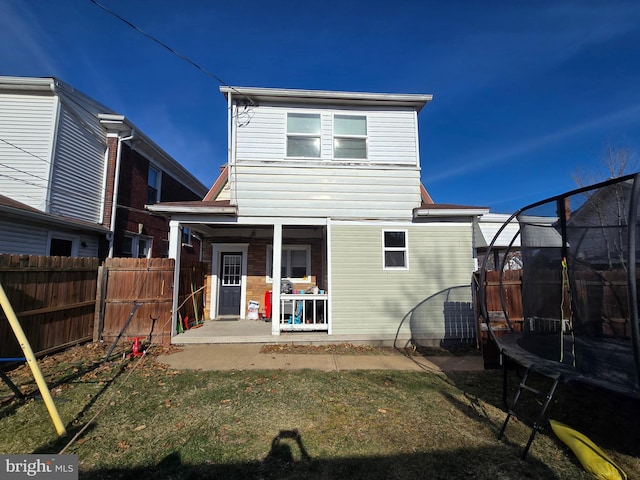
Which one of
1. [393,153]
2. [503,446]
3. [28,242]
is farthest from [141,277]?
[503,446]

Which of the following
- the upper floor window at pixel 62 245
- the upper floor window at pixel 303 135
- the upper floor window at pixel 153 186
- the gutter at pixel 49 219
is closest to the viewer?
the gutter at pixel 49 219

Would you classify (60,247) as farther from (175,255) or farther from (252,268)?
(252,268)

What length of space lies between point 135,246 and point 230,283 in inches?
219

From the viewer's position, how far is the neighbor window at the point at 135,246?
1222 centimetres

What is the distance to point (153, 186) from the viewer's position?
1408 centimetres

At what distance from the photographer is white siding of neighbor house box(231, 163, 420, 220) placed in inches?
296

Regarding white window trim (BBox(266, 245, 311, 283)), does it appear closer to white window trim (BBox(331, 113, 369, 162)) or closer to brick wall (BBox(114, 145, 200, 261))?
white window trim (BBox(331, 113, 369, 162))

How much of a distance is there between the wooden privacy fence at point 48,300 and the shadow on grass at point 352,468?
4.19m

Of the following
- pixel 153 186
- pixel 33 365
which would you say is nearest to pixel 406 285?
pixel 33 365

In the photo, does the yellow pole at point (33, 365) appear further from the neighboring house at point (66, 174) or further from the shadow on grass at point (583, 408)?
the neighboring house at point (66, 174)

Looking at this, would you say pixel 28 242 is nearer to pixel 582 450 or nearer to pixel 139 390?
pixel 139 390

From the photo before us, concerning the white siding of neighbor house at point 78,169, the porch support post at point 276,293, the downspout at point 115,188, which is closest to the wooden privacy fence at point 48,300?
the porch support post at point 276,293

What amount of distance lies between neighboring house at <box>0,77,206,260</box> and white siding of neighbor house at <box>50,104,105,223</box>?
3 centimetres

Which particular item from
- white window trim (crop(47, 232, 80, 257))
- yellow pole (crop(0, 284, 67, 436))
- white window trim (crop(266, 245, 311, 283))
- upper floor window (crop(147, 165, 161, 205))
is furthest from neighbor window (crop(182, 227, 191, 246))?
yellow pole (crop(0, 284, 67, 436))
